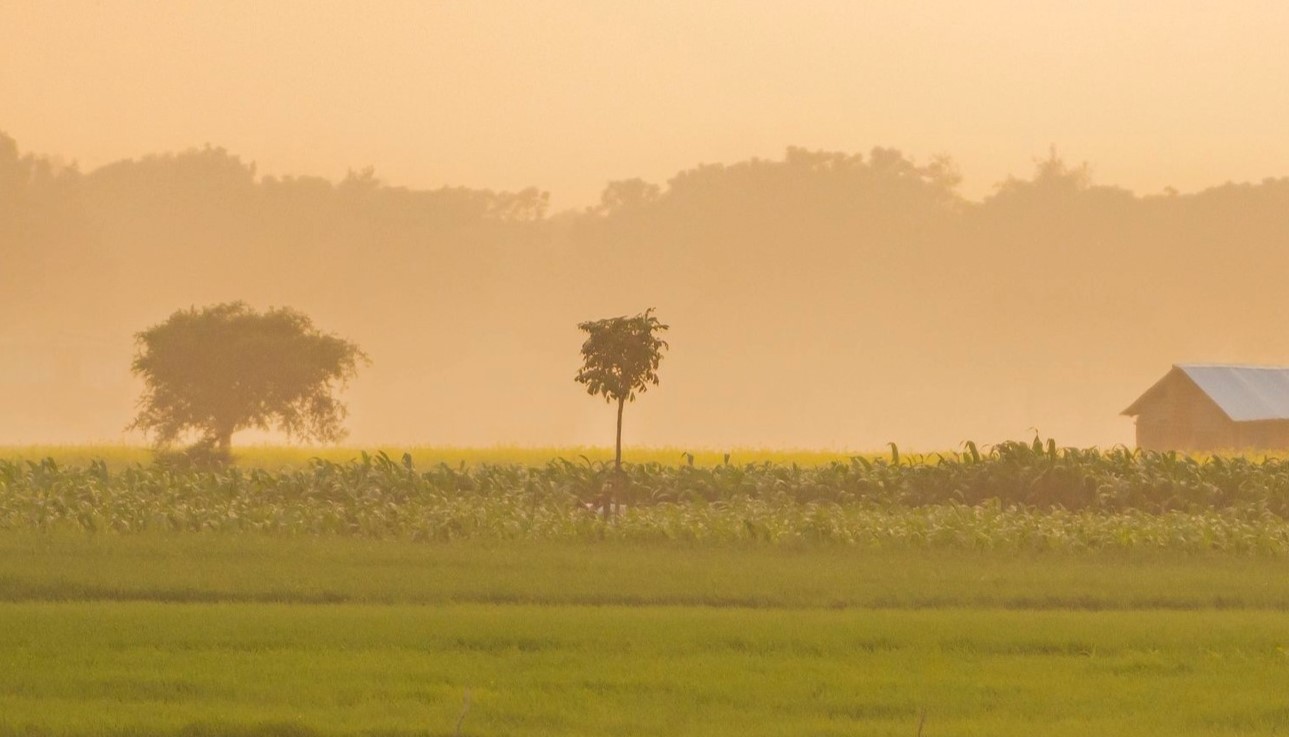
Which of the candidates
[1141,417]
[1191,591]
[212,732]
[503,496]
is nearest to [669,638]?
[212,732]

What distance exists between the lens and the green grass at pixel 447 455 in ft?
182

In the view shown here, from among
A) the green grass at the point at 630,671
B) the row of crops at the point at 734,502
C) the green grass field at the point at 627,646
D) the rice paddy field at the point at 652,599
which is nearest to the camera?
the green grass at the point at 630,671

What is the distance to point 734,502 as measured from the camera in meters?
32.5

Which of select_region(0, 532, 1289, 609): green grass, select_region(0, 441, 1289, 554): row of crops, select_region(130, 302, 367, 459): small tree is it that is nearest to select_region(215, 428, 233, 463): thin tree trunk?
select_region(130, 302, 367, 459): small tree

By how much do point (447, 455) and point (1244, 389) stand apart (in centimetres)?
3096

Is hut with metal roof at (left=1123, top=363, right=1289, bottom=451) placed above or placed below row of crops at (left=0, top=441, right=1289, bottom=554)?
above

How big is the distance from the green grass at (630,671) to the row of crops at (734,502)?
9.91m

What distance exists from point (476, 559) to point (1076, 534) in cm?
1004

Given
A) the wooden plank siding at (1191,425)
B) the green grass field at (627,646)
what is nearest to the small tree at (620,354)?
the green grass field at (627,646)

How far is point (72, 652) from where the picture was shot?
1363 cm

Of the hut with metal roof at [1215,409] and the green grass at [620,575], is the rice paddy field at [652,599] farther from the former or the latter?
the hut with metal roof at [1215,409]

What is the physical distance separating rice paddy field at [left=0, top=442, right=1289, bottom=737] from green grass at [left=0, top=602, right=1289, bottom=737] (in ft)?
0.14

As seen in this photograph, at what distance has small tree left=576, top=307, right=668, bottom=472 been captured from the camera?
3256 cm

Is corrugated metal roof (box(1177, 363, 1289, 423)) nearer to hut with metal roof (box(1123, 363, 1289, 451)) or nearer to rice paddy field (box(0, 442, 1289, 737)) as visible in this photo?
hut with metal roof (box(1123, 363, 1289, 451))
